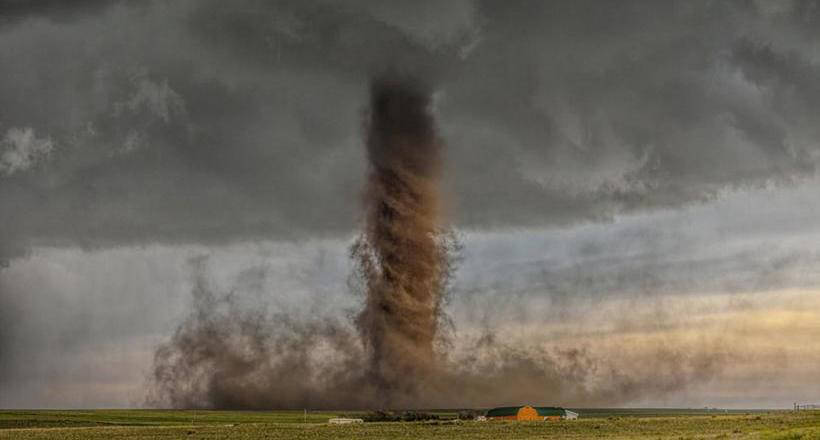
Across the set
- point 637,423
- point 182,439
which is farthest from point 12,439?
point 637,423

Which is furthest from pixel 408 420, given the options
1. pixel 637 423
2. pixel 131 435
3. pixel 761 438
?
pixel 761 438

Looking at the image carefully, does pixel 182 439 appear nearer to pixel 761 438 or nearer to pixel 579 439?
pixel 579 439

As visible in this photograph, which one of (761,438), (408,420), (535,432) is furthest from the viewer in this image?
Answer: (408,420)

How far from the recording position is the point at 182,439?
9738 centimetres

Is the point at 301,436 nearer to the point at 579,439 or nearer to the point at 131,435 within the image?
the point at 131,435

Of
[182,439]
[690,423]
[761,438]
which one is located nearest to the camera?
[761,438]

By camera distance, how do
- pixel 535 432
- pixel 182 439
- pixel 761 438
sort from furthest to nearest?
pixel 535 432 → pixel 182 439 → pixel 761 438

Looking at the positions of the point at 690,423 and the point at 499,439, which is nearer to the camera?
the point at 499,439

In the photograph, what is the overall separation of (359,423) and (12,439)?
52.9m

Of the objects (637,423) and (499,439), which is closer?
(499,439)

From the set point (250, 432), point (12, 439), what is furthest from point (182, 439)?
point (12, 439)

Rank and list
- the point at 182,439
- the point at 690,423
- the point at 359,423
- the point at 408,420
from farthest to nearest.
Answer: the point at 408,420, the point at 359,423, the point at 690,423, the point at 182,439

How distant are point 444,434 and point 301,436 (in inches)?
685

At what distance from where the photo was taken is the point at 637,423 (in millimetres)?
120375
